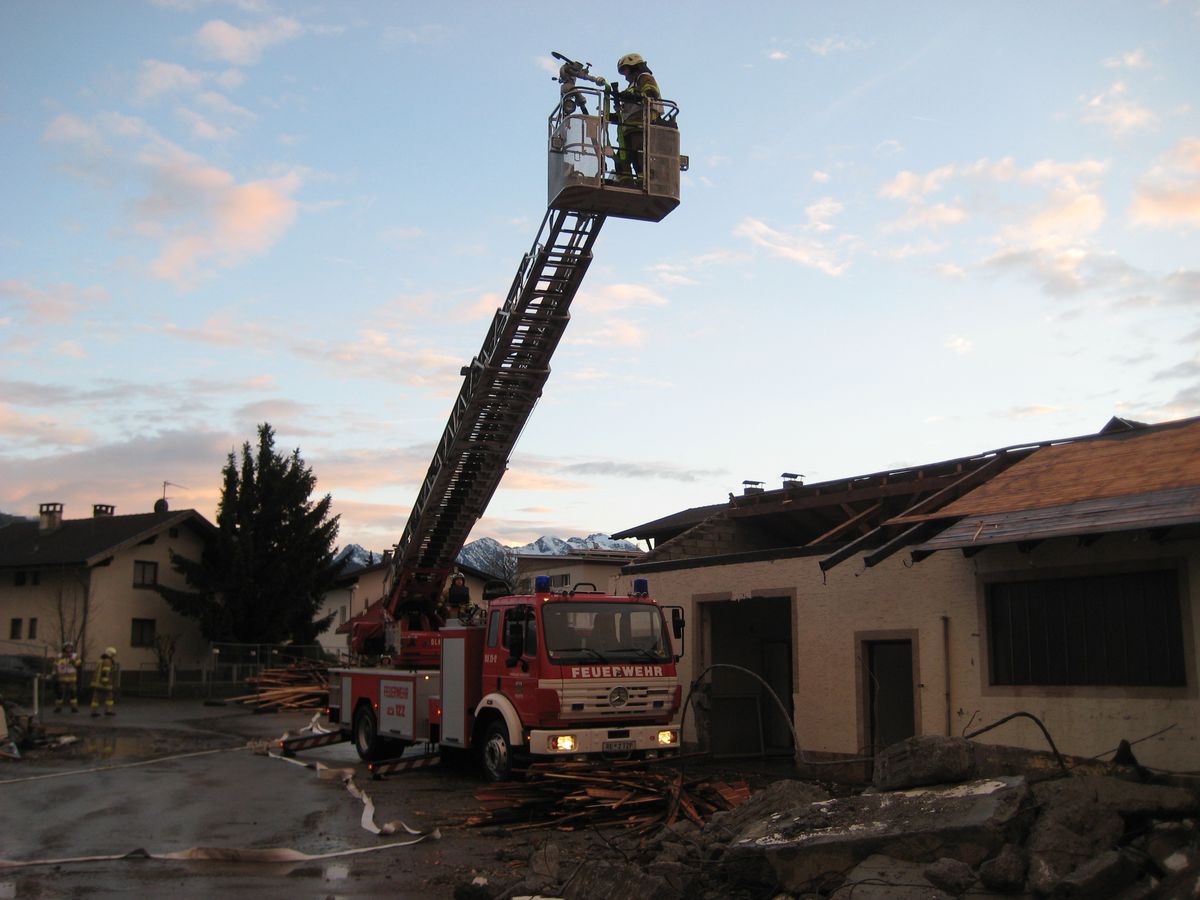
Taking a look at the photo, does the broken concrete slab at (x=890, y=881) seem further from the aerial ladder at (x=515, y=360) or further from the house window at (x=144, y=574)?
the house window at (x=144, y=574)

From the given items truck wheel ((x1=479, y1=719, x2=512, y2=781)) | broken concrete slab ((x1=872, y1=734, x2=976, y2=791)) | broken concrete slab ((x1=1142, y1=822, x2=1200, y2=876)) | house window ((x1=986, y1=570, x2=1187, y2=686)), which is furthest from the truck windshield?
broken concrete slab ((x1=1142, y1=822, x2=1200, y2=876))

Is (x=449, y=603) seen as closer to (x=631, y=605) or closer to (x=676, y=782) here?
(x=631, y=605)

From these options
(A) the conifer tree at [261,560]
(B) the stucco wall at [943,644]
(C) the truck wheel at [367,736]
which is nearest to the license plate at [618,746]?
(B) the stucco wall at [943,644]

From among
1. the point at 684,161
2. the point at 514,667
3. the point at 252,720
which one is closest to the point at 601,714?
the point at 514,667

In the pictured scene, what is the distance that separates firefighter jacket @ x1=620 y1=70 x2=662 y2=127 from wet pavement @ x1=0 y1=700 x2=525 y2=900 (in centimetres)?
796

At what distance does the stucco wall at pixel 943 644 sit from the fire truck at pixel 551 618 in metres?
2.42

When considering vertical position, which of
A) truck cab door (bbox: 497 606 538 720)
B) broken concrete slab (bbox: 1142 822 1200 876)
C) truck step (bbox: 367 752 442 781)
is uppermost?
truck cab door (bbox: 497 606 538 720)

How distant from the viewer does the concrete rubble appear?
649cm

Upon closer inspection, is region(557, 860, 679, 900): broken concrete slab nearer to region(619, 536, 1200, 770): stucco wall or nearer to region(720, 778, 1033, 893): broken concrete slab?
region(720, 778, 1033, 893): broken concrete slab

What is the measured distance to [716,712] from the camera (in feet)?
58.1

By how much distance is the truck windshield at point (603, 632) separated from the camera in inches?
508

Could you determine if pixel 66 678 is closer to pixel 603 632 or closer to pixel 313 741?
pixel 313 741

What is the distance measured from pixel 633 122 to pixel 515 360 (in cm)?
373

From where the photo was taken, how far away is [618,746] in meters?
12.7
